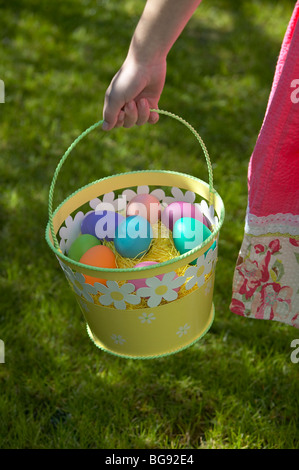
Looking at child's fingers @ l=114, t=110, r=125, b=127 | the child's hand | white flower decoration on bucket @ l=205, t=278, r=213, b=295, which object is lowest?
white flower decoration on bucket @ l=205, t=278, r=213, b=295

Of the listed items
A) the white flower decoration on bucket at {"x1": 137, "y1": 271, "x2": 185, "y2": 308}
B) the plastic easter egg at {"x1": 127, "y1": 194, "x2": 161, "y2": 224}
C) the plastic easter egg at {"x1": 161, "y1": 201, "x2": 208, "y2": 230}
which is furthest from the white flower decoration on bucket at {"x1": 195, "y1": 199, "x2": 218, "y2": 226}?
the white flower decoration on bucket at {"x1": 137, "y1": 271, "x2": 185, "y2": 308}

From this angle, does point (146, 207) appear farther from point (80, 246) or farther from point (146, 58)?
point (146, 58)

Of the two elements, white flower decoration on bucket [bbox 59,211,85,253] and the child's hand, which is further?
white flower decoration on bucket [bbox 59,211,85,253]

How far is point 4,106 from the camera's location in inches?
110

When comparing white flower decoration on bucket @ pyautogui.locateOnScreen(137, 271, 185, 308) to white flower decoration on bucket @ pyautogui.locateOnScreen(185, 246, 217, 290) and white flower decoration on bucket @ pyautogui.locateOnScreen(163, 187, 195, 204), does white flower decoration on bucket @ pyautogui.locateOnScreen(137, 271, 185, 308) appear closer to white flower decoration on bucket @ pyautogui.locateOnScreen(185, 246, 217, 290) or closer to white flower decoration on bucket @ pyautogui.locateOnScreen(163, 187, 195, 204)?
white flower decoration on bucket @ pyautogui.locateOnScreen(185, 246, 217, 290)

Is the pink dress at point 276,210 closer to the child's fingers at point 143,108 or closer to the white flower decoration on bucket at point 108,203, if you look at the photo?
the child's fingers at point 143,108

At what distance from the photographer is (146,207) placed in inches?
64.1

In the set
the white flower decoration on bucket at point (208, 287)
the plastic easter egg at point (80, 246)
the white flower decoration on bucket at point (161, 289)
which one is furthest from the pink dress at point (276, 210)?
the plastic easter egg at point (80, 246)

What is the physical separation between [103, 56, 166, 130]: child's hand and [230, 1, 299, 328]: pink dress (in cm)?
27

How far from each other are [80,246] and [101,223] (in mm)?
98

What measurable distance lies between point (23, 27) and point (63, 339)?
2263mm

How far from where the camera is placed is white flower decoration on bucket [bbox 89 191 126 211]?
163cm

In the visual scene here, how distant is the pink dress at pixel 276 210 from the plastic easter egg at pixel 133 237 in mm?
267

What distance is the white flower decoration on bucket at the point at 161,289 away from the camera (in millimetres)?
1283
